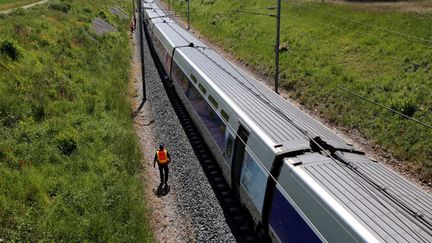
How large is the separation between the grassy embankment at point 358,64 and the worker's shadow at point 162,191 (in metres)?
10.9

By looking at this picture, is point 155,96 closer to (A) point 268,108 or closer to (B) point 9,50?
(B) point 9,50

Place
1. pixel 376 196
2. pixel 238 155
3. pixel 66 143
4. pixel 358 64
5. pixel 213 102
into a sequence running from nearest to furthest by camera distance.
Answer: pixel 376 196 < pixel 238 155 < pixel 66 143 < pixel 213 102 < pixel 358 64

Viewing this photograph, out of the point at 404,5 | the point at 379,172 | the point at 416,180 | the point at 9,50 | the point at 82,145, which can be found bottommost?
the point at 416,180

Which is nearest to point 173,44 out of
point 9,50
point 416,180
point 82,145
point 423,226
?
point 9,50

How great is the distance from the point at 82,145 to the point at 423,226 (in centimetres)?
1293

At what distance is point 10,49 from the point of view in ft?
63.5

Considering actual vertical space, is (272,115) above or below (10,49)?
below

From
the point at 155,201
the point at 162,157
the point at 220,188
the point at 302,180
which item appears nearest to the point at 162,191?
the point at 155,201

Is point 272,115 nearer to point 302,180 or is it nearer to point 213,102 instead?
point 213,102

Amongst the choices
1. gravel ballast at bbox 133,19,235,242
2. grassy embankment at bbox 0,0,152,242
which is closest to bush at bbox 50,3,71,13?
grassy embankment at bbox 0,0,152,242

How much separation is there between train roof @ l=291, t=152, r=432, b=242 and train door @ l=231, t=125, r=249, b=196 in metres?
2.80

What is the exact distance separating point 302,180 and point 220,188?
628 centimetres

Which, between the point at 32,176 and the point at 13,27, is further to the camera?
the point at 13,27

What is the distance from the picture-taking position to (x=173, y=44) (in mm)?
25031
